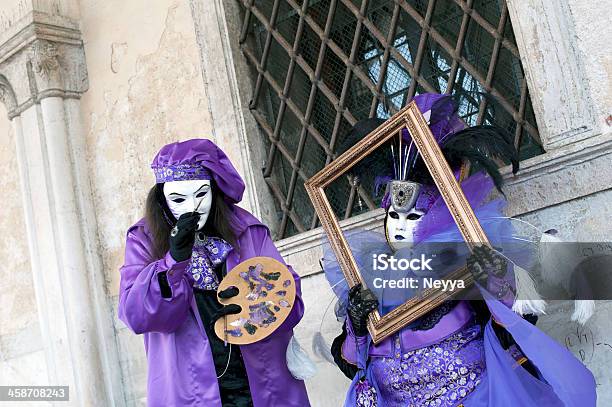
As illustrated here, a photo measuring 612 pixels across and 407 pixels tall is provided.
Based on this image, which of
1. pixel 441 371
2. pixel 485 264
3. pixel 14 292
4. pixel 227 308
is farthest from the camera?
pixel 14 292

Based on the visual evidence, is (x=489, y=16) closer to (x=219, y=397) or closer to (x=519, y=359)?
(x=519, y=359)

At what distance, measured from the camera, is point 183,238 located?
295cm

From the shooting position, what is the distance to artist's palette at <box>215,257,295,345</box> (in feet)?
9.90

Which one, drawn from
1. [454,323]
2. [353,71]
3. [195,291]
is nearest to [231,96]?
[353,71]

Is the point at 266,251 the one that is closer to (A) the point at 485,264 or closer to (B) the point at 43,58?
(A) the point at 485,264

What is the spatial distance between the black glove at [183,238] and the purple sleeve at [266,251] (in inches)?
12.2

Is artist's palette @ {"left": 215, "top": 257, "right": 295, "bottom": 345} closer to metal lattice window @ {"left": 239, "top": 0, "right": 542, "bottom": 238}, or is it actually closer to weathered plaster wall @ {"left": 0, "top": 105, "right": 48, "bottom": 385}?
metal lattice window @ {"left": 239, "top": 0, "right": 542, "bottom": 238}

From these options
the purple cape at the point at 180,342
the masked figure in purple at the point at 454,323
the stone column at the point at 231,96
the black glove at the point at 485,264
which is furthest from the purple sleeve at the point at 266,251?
the stone column at the point at 231,96

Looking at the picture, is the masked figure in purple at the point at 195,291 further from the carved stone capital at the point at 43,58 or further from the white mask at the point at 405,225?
the carved stone capital at the point at 43,58

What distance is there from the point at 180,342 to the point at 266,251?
1.50 ft

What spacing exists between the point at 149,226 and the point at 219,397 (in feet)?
2.11

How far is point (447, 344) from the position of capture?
2820 millimetres

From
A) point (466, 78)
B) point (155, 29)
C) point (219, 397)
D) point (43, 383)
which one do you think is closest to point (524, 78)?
point (466, 78)

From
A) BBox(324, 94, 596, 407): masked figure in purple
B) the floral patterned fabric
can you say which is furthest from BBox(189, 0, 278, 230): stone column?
the floral patterned fabric
